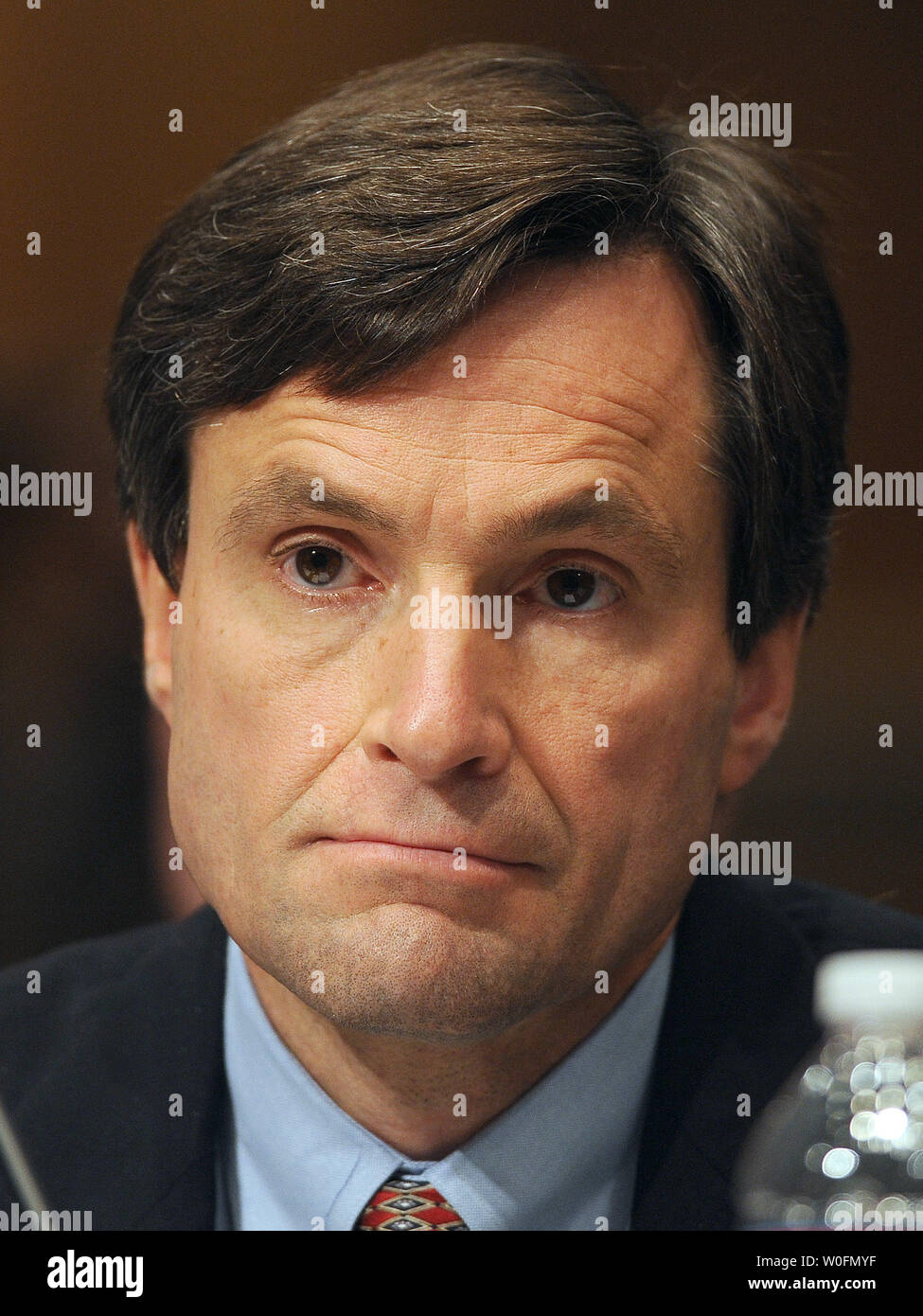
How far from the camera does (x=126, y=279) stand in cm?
170

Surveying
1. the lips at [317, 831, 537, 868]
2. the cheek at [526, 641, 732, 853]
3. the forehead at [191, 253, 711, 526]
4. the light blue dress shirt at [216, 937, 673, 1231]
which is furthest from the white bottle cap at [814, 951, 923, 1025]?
the forehead at [191, 253, 711, 526]

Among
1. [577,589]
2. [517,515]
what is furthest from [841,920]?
[517,515]

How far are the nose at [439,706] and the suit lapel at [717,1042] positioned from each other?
1.54 ft

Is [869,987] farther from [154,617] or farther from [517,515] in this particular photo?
[154,617]

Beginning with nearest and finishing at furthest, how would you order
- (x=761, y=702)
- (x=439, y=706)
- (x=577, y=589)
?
(x=439, y=706) → (x=577, y=589) → (x=761, y=702)

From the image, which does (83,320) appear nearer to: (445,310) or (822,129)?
(445,310)

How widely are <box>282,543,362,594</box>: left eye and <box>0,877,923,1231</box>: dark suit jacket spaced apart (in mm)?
513

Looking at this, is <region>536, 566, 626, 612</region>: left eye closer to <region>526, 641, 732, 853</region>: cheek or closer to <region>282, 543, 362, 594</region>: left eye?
<region>526, 641, 732, 853</region>: cheek

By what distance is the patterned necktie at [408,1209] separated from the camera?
1.55 metres

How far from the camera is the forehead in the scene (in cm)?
138

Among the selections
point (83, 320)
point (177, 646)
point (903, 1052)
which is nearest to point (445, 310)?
point (177, 646)

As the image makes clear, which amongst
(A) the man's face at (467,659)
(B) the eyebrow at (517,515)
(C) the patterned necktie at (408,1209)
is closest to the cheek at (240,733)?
(A) the man's face at (467,659)

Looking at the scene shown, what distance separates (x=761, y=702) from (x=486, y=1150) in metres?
0.59
